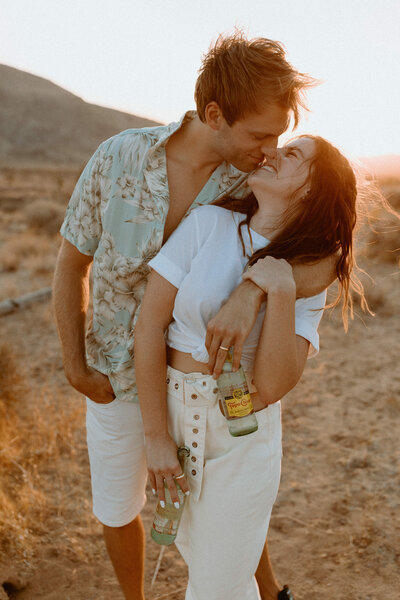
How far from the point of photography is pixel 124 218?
176 cm

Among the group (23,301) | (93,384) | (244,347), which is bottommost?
(23,301)

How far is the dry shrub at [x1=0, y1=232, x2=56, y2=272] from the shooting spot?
921 cm

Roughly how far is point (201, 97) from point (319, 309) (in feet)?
2.78

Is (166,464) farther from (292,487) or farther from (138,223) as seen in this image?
(292,487)

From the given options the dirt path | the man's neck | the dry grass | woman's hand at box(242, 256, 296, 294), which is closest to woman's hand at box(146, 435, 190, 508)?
woman's hand at box(242, 256, 296, 294)

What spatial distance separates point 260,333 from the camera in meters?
1.57

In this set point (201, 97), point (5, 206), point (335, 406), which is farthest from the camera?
point (5, 206)

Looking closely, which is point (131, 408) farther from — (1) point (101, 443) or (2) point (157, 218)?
(2) point (157, 218)

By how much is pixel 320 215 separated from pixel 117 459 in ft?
4.09

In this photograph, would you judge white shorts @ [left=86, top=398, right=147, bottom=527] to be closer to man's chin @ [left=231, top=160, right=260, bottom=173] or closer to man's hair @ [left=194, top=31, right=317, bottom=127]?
man's chin @ [left=231, top=160, right=260, bottom=173]

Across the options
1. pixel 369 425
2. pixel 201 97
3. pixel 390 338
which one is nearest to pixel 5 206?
pixel 390 338

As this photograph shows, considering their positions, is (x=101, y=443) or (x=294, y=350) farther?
(x=101, y=443)

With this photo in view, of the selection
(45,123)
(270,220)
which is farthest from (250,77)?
(45,123)

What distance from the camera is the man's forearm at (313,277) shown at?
1577 mm
